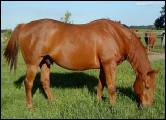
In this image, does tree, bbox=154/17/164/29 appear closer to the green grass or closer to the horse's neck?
the green grass

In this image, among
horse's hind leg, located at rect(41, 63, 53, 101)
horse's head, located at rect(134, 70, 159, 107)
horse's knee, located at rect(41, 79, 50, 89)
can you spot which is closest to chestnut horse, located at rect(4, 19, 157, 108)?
horse's head, located at rect(134, 70, 159, 107)

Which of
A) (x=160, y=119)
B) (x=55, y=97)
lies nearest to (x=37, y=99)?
(x=55, y=97)

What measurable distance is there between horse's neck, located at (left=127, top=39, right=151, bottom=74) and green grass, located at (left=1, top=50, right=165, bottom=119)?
2.35 feet

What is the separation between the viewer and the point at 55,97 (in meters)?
7.71

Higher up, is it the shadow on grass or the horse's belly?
the horse's belly

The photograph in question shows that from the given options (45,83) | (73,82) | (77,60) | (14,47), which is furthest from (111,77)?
(73,82)

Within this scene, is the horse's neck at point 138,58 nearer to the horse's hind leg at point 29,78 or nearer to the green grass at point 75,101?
the green grass at point 75,101

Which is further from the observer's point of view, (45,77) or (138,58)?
(45,77)

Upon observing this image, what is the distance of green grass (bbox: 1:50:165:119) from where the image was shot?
5.88 m

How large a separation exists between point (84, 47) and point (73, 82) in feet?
8.01

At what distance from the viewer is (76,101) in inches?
277

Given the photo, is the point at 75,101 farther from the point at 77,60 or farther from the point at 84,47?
the point at 84,47

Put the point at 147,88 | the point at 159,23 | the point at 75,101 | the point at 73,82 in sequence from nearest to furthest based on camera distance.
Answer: the point at 147,88
the point at 75,101
the point at 73,82
the point at 159,23

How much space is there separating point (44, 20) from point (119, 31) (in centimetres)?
178
